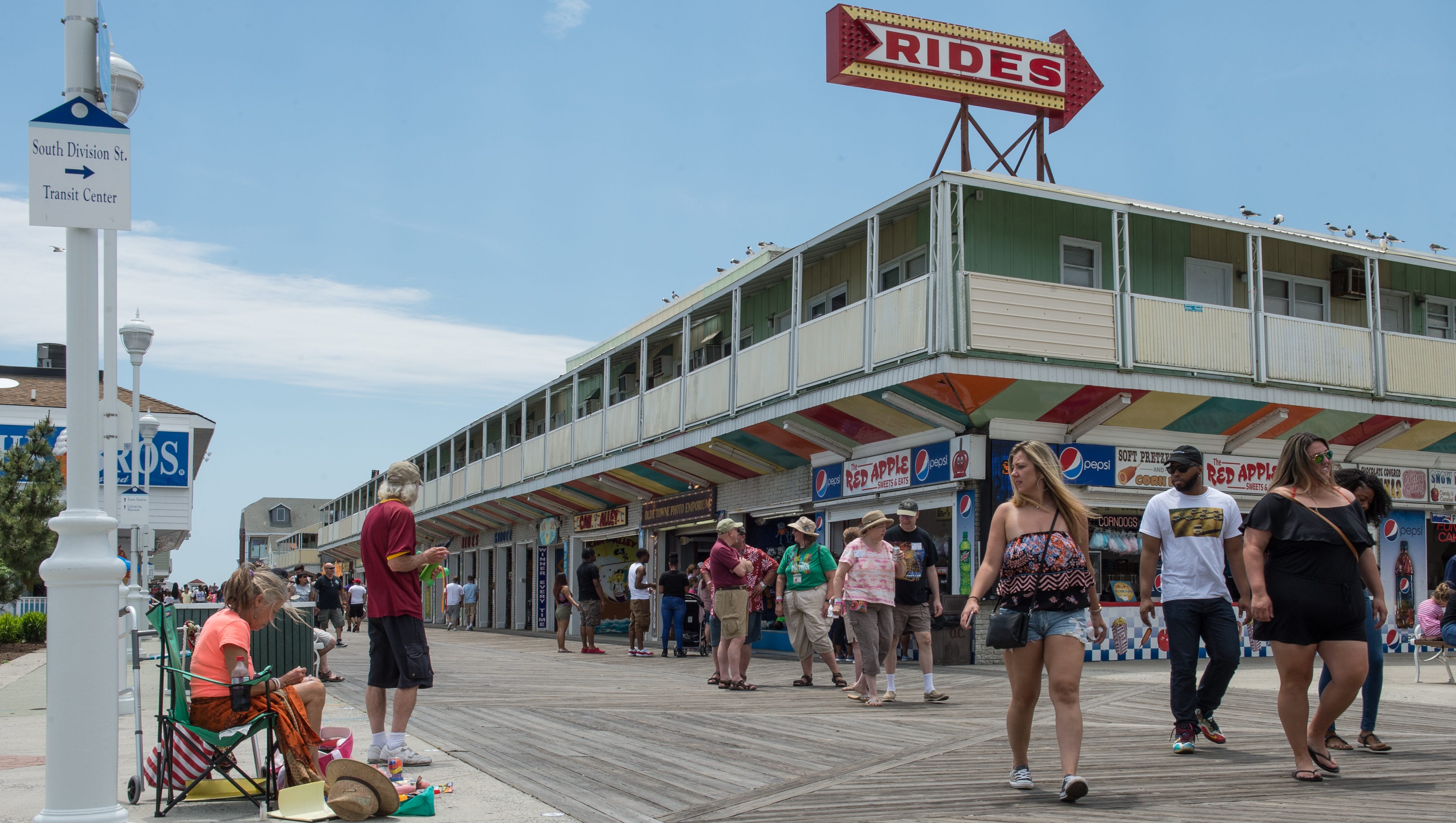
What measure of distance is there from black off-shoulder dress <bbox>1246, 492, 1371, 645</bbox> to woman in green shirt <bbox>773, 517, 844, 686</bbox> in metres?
6.42

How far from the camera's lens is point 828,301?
67.6ft

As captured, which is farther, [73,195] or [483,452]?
[483,452]

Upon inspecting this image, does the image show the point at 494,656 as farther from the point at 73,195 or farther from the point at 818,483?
the point at 73,195

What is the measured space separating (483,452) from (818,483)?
16.2m

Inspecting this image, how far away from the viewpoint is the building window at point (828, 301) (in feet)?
65.7

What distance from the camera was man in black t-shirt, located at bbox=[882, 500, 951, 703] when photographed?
10859 mm

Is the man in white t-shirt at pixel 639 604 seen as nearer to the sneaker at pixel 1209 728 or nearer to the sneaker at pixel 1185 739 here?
the sneaker at pixel 1209 728

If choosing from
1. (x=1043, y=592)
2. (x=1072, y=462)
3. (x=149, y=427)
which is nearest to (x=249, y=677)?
(x=1043, y=592)

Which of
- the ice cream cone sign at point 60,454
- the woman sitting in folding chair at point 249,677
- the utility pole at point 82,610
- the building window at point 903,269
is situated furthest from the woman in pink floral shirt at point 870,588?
the ice cream cone sign at point 60,454

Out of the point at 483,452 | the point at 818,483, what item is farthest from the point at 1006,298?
the point at 483,452

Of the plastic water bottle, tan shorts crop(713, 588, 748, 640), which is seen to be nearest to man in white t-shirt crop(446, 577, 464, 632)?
tan shorts crop(713, 588, 748, 640)

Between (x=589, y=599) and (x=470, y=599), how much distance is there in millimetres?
18858

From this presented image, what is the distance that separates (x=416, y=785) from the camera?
18.6 ft

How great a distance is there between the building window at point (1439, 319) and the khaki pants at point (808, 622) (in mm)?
13587
